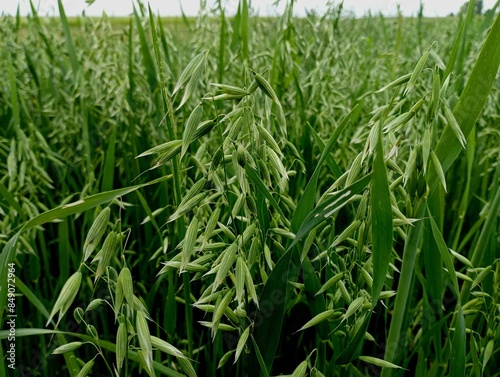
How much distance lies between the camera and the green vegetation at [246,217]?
0.58m

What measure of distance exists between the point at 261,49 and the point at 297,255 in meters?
1.09

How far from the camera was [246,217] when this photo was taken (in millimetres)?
630

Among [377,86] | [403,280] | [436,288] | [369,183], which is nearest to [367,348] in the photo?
[436,288]

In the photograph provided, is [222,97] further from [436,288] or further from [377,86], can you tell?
[377,86]

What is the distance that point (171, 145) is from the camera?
58 centimetres

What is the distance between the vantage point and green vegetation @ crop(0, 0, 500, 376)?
1.90ft

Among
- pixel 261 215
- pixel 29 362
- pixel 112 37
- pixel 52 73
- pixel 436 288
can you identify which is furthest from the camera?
pixel 112 37

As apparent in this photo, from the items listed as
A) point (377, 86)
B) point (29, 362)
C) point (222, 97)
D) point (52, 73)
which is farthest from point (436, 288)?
point (52, 73)

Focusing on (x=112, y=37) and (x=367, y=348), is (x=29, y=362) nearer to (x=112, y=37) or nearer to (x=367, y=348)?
(x=367, y=348)

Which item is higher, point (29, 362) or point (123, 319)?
point (123, 319)

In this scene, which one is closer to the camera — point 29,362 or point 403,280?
point 403,280

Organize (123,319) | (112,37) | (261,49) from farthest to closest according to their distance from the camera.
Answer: (261,49) → (112,37) → (123,319)

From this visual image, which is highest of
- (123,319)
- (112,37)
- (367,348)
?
(112,37)

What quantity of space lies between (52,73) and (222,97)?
911 mm
